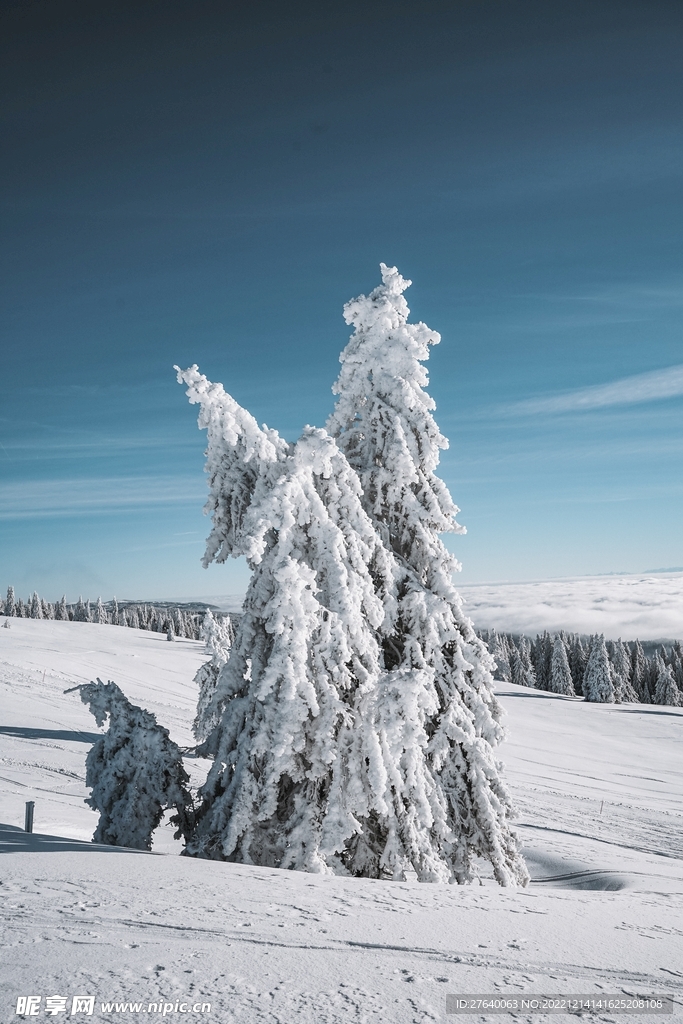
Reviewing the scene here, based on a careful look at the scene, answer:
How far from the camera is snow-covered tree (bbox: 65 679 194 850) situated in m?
10.5

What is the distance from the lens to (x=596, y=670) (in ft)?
266

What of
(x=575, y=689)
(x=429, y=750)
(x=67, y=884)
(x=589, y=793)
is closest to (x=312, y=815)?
(x=429, y=750)

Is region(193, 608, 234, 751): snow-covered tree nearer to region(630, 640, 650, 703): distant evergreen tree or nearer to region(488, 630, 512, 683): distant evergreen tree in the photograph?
region(488, 630, 512, 683): distant evergreen tree

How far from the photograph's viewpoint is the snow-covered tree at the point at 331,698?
9.63 m

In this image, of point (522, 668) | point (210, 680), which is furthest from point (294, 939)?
Answer: point (522, 668)

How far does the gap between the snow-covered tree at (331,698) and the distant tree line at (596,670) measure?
245 ft

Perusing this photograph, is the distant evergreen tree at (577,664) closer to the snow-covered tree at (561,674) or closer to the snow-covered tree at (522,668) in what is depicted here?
the snow-covered tree at (522,668)

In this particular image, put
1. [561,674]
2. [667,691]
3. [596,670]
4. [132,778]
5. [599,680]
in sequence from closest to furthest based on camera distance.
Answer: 1. [132,778]
2. [599,680]
3. [596,670]
4. [667,691]
5. [561,674]

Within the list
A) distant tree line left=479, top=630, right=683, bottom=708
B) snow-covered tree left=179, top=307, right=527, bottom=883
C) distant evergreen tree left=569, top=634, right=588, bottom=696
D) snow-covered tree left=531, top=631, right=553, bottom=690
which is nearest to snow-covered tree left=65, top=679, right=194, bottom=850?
snow-covered tree left=179, top=307, right=527, bottom=883

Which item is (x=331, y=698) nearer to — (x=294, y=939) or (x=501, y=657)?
(x=294, y=939)

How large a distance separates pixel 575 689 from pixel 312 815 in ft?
365

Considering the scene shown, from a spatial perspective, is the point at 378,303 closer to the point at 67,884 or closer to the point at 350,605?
the point at 350,605

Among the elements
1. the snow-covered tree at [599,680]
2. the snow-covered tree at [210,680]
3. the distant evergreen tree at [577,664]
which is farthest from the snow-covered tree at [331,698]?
the distant evergreen tree at [577,664]

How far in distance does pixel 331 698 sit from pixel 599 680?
80.0 meters
